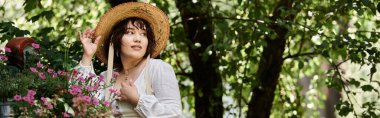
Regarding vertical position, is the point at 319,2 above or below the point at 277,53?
above

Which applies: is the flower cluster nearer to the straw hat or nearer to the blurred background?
the straw hat

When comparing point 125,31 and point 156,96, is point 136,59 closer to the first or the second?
point 125,31

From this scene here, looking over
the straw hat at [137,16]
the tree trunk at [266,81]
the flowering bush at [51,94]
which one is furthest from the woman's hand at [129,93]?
the tree trunk at [266,81]

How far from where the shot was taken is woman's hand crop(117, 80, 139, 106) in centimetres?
401

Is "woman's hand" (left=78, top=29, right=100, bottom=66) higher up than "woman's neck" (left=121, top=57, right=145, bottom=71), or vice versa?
"woman's hand" (left=78, top=29, right=100, bottom=66)

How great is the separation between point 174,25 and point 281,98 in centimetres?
184

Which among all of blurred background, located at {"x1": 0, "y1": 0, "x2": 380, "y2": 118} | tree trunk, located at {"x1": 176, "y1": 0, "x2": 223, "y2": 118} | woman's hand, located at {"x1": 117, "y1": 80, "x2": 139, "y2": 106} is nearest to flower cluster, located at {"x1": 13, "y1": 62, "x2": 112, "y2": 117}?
woman's hand, located at {"x1": 117, "y1": 80, "x2": 139, "y2": 106}

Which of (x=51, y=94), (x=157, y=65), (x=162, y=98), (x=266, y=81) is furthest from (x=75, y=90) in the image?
(x=266, y=81)

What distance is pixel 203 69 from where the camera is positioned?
7.50 metres

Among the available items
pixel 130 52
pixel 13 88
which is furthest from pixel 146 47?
pixel 13 88

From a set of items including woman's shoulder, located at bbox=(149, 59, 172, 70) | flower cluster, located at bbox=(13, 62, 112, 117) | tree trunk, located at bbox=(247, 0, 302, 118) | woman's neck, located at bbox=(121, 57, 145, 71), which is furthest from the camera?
tree trunk, located at bbox=(247, 0, 302, 118)

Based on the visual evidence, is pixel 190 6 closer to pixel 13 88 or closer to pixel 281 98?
pixel 281 98

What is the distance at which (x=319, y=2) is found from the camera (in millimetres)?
7559

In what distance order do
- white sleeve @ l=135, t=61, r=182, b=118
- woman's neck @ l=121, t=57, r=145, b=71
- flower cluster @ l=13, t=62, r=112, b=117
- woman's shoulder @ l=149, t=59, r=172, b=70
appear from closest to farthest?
flower cluster @ l=13, t=62, r=112, b=117
white sleeve @ l=135, t=61, r=182, b=118
woman's shoulder @ l=149, t=59, r=172, b=70
woman's neck @ l=121, t=57, r=145, b=71
